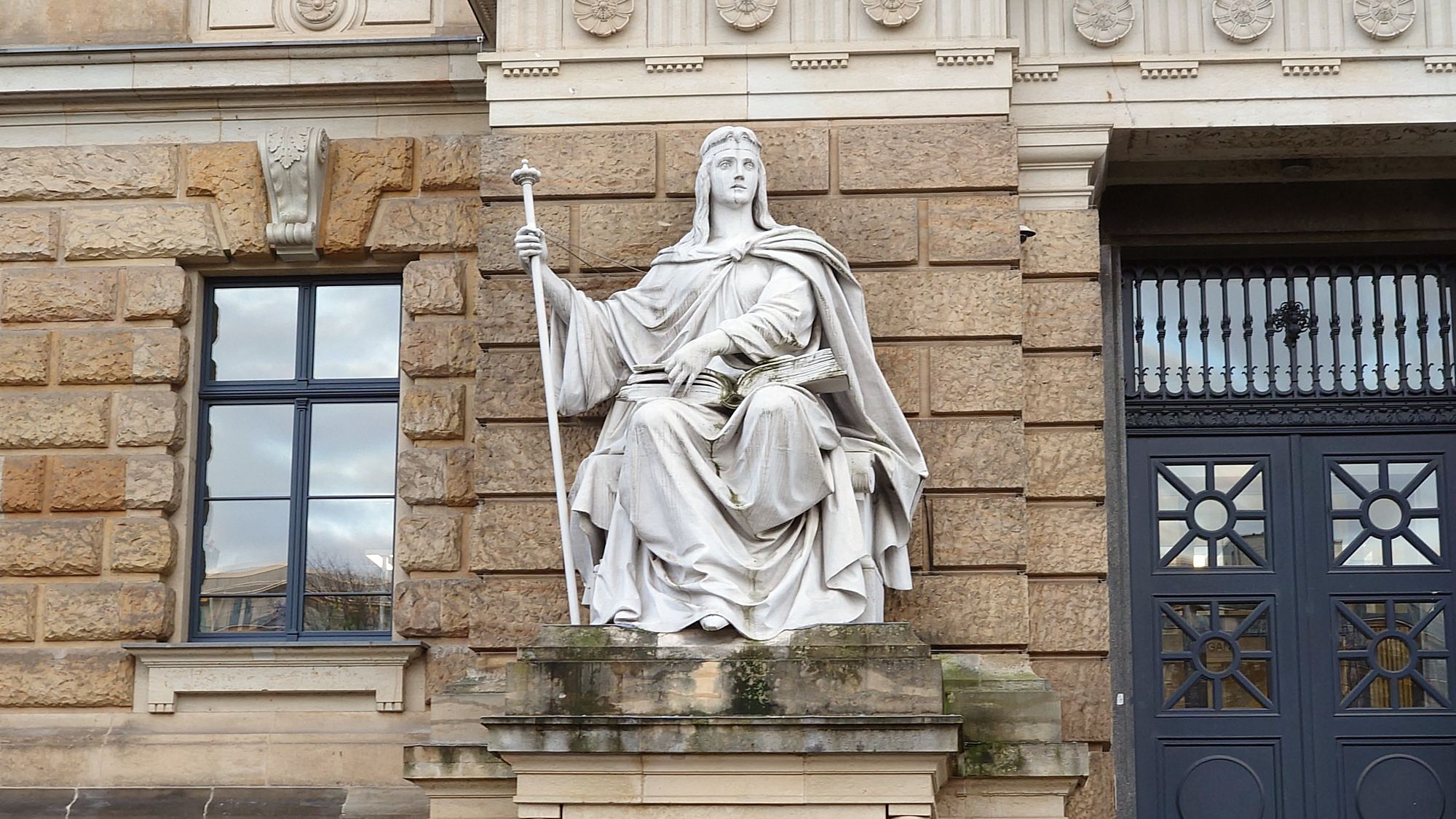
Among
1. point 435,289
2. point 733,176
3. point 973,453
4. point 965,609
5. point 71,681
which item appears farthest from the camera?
point 435,289

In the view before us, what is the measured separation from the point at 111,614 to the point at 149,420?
1.14 metres

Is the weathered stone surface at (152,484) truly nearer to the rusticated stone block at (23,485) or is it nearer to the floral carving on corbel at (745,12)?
the rusticated stone block at (23,485)

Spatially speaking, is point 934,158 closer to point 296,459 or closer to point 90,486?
point 296,459

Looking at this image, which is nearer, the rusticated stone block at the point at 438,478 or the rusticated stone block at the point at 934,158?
the rusticated stone block at the point at 934,158

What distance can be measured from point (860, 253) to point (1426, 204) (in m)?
3.80

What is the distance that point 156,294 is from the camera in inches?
494

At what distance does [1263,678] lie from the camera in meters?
12.3

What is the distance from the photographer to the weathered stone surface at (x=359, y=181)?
41.1ft

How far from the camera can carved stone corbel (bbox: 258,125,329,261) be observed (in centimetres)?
1247

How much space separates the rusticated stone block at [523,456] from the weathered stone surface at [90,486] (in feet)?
8.07

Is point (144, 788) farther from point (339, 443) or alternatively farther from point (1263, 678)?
point (1263, 678)

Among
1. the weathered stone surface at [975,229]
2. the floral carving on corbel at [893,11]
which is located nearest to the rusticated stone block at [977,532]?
the weathered stone surface at [975,229]

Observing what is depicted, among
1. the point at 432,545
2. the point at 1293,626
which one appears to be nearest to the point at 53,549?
the point at 432,545

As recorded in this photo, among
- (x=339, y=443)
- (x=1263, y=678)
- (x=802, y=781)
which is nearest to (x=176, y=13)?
(x=339, y=443)
